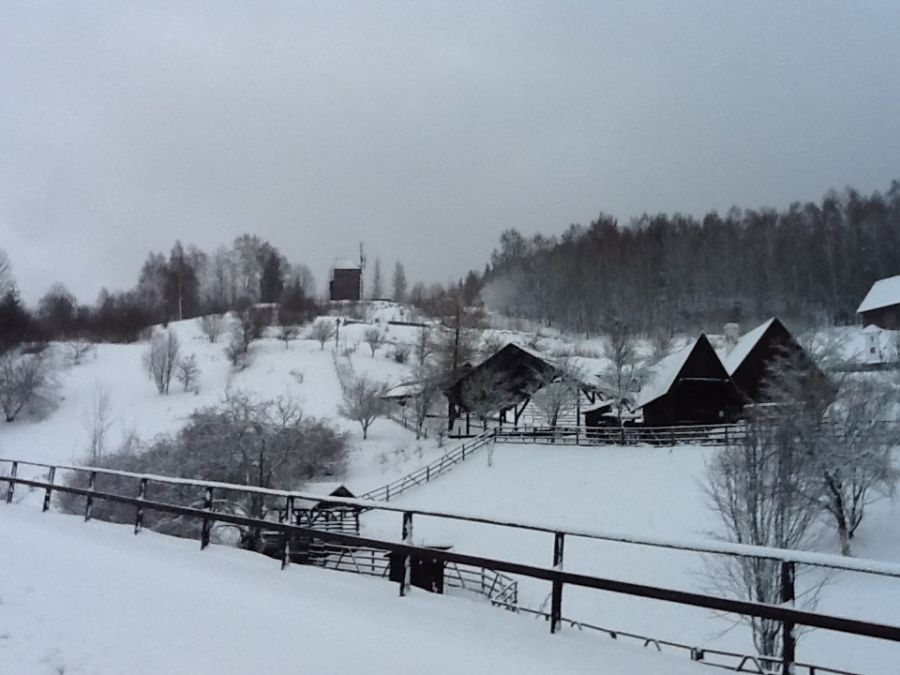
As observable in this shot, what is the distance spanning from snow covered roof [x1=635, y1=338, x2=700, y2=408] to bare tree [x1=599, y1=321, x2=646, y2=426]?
3.13ft

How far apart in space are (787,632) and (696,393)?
34936mm

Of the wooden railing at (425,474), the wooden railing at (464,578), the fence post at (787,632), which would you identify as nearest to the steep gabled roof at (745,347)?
the wooden railing at (425,474)

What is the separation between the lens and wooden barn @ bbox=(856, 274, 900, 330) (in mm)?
61906

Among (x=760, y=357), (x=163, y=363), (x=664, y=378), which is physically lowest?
(x=163, y=363)

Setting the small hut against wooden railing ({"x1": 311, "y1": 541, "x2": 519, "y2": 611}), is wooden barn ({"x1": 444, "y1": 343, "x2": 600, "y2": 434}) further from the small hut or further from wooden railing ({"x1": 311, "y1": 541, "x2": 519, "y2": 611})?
Result: wooden railing ({"x1": 311, "y1": 541, "x2": 519, "y2": 611})

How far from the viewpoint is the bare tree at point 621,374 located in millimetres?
40812

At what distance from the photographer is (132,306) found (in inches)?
3585

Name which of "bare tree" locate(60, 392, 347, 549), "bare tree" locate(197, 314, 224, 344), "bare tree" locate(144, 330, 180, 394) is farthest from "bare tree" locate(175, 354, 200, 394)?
Result: "bare tree" locate(60, 392, 347, 549)

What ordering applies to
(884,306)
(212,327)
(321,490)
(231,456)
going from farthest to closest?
(212,327) < (884,306) < (321,490) < (231,456)

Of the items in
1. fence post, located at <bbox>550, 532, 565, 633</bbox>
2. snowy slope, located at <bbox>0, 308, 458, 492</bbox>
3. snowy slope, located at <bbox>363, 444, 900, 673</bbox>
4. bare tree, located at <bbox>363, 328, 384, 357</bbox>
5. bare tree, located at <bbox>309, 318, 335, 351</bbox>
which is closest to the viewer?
fence post, located at <bbox>550, 532, 565, 633</bbox>

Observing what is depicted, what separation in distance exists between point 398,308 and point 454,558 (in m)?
99.4

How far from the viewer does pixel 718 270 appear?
289 ft

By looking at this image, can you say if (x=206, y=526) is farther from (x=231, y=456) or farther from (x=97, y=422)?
(x=97, y=422)

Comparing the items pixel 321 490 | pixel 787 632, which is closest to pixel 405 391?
pixel 321 490
